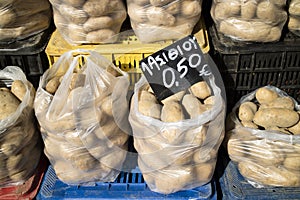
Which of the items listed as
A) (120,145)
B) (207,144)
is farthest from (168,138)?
(120,145)

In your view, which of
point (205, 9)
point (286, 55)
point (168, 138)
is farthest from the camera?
point (205, 9)

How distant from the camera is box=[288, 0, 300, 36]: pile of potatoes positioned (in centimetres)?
157

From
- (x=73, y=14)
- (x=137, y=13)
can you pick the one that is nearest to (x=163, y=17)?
(x=137, y=13)

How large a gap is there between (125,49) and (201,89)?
0.38m

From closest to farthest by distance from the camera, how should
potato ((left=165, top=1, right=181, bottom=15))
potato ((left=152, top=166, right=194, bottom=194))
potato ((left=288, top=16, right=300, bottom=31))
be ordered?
1. potato ((left=152, top=166, right=194, bottom=194))
2. potato ((left=165, top=1, right=181, bottom=15))
3. potato ((left=288, top=16, right=300, bottom=31))

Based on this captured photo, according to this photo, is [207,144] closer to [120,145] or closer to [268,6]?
[120,145]

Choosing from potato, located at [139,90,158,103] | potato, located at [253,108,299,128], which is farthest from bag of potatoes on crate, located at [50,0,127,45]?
potato, located at [253,108,299,128]

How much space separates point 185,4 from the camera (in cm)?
151

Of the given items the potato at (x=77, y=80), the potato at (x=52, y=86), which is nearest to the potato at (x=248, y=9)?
the potato at (x=77, y=80)

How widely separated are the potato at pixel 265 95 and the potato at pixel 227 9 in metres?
0.35

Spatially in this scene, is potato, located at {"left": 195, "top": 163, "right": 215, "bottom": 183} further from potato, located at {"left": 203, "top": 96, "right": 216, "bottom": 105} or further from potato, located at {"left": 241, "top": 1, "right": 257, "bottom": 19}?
potato, located at {"left": 241, "top": 1, "right": 257, "bottom": 19}

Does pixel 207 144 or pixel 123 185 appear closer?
pixel 207 144

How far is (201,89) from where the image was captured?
139 cm

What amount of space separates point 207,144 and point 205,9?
828 mm
